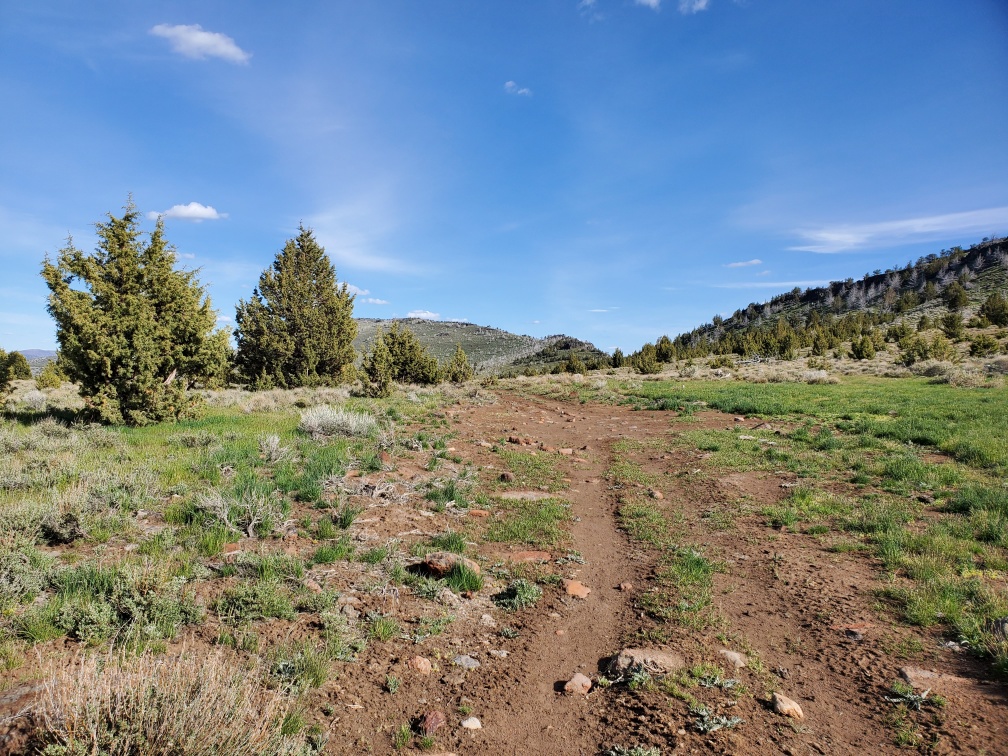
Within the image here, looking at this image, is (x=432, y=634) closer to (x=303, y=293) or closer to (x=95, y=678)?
(x=95, y=678)

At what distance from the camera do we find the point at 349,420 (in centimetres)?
1298

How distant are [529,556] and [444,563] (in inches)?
55.2

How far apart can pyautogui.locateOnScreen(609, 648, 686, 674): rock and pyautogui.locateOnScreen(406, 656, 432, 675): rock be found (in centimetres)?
166

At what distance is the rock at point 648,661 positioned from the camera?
164 inches

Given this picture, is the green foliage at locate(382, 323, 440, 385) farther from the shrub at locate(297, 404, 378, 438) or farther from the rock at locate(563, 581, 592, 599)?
the rock at locate(563, 581, 592, 599)

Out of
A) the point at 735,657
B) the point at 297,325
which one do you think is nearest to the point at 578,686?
the point at 735,657

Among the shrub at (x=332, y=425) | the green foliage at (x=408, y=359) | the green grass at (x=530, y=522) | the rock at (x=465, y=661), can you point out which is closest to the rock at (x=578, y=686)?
the rock at (x=465, y=661)

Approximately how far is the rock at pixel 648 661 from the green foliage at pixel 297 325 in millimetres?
24776

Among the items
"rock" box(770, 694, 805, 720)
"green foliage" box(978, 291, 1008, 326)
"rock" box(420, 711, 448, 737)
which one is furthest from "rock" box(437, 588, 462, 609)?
"green foliage" box(978, 291, 1008, 326)

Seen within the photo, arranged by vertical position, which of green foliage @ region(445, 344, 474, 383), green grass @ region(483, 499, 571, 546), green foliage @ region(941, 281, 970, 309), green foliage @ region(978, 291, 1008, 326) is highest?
green foliage @ region(941, 281, 970, 309)

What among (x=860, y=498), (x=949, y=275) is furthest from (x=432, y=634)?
(x=949, y=275)

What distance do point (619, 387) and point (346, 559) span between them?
2883 cm

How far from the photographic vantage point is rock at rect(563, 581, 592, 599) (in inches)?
224

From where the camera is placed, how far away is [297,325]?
2577cm
